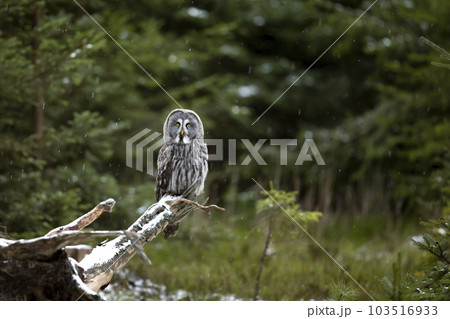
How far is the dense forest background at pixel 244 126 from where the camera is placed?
5281mm

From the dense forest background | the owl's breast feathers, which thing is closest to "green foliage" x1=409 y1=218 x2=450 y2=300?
the dense forest background

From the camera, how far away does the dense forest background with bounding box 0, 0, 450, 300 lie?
208 inches

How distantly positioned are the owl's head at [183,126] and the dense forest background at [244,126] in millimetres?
970

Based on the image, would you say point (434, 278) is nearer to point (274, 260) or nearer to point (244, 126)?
point (274, 260)

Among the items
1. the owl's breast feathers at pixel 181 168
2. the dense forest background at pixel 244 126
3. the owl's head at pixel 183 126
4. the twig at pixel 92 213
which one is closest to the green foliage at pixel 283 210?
the dense forest background at pixel 244 126

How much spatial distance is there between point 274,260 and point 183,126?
9.63 ft

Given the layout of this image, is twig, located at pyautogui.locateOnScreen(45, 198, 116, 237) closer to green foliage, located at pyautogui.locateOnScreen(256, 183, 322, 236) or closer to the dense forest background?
the dense forest background

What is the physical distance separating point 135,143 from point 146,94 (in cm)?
174

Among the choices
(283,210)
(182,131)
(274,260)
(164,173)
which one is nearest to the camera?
(182,131)

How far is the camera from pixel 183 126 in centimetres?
415

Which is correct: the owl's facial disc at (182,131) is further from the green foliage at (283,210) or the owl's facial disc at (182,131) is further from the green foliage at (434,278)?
the green foliage at (434,278)

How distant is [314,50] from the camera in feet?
32.7

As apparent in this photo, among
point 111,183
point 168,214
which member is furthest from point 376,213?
point 168,214

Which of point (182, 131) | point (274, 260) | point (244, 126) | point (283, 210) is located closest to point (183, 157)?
point (182, 131)
